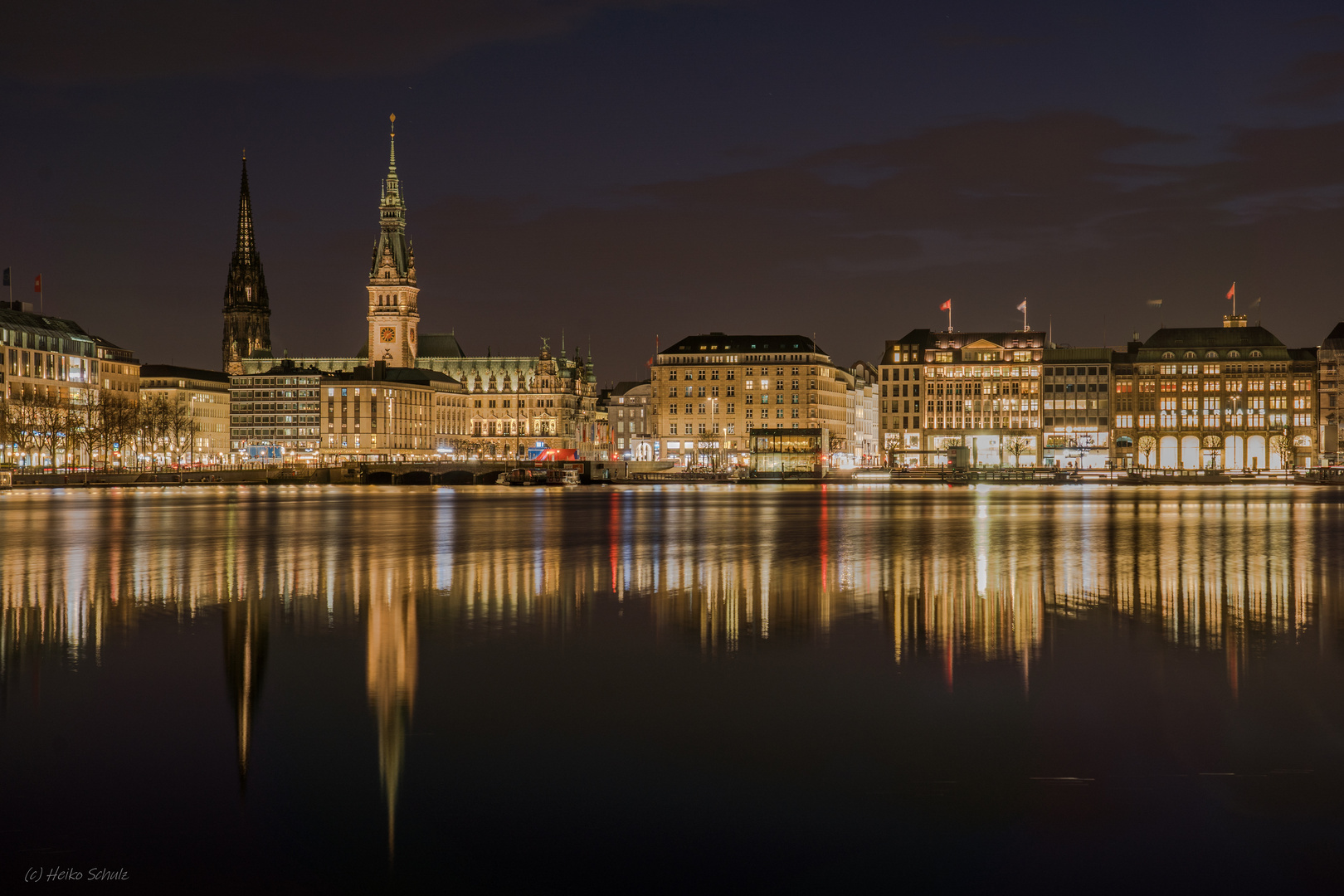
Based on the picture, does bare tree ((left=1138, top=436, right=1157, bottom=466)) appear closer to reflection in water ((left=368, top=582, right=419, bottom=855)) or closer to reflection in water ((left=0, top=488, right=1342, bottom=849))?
reflection in water ((left=0, top=488, right=1342, bottom=849))

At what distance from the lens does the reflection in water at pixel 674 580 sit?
21719 millimetres

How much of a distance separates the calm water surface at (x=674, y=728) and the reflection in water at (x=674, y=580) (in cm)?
Result: 21

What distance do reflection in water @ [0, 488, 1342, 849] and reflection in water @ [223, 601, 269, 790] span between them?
0.06m

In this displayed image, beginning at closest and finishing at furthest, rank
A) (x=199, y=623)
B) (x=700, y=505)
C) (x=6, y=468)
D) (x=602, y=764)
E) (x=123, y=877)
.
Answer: (x=123, y=877)
(x=602, y=764)
(x=199, y=623)
(x=700, y=505)
(x=6, y=468)

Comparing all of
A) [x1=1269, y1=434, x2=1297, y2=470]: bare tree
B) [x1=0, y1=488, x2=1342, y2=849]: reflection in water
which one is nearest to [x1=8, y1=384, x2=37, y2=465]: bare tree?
[x1=0, y1=488, x2=1342, y2=849]: reflection in water

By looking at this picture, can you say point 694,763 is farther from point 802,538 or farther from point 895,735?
point 802,538

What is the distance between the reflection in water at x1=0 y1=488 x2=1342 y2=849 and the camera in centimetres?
2172

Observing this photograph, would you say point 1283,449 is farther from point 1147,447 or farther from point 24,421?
point 24,421

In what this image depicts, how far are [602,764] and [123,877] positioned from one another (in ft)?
16.2

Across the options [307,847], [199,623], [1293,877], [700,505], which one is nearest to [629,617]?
[199,623]

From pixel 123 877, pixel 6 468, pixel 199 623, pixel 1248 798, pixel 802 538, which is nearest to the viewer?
pixel 123 877

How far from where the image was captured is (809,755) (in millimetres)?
13859

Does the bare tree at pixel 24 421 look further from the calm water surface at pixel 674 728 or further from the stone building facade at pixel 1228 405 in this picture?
the stone building facade at pixel 1228 405

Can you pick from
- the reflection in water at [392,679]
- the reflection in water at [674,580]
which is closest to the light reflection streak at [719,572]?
the reflection in water at [674,580]
